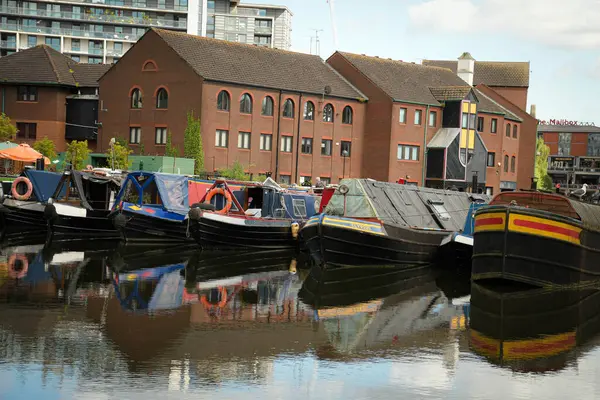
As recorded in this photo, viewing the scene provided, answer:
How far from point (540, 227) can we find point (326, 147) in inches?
1661

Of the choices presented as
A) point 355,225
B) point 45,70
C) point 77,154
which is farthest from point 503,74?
point 355,225

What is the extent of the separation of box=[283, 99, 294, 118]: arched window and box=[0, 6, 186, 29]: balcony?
45978 millimetres

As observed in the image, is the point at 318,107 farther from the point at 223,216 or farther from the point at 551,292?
the point at 551,292

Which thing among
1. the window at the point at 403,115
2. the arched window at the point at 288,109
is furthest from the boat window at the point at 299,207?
the window at the point at 403,115

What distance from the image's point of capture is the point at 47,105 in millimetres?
70062

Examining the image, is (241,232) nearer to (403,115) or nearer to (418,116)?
(403,115)

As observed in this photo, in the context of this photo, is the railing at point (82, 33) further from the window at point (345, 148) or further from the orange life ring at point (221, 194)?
the orange life ring at point (221, 194)

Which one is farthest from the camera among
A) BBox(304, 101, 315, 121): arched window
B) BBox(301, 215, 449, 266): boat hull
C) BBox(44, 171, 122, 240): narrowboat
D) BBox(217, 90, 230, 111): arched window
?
BBox(304, 101, 315, 121): arched window

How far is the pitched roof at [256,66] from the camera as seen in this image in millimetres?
59844

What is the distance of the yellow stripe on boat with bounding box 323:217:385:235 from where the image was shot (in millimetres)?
29391

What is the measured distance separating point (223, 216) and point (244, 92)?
85.6ft

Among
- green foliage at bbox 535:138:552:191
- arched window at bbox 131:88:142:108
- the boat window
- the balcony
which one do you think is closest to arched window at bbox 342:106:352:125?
arched window at bbox 131:88:142:108

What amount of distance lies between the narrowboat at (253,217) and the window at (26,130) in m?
33.6

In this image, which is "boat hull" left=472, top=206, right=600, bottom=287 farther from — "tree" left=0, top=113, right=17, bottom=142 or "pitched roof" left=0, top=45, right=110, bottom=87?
"pitched roof" left=0, top=45, right=110, bottom=87
